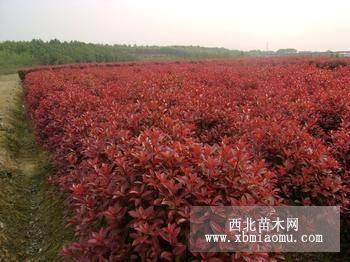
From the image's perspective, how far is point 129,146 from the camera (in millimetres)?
3533

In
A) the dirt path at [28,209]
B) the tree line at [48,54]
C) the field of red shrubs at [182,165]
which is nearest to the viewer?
the field of red shrubs at [182,165]

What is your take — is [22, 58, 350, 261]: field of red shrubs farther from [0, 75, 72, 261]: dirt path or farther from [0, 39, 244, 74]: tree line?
[0, 39, 244, 74]: tree line

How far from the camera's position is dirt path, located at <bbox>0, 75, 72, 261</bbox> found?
4.99m

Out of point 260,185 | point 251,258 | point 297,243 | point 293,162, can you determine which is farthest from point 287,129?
point 251,258

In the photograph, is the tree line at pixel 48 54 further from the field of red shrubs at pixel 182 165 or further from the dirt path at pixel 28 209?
the field of red shrubs at pixel 182 165

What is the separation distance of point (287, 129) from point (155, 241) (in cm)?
248

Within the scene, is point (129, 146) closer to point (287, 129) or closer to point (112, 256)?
point (112, 256)

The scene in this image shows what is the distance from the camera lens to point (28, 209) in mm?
6320

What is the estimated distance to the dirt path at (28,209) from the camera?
16.4 feet

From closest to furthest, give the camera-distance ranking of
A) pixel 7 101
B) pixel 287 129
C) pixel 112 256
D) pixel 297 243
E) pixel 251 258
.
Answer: pixel 251 258
pixel 112 256
pixel 297 243
pixel 287 129
pixel 7 101

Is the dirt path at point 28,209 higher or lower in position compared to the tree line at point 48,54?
lower

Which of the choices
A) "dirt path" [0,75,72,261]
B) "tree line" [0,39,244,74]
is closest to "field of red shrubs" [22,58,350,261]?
"dirt path" [0,75,72,261]

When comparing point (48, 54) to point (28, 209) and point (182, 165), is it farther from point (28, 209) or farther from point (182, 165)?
point (182, 165)

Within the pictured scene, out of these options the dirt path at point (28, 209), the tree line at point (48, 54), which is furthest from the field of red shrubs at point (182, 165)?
the tree line at point (48, 54)
